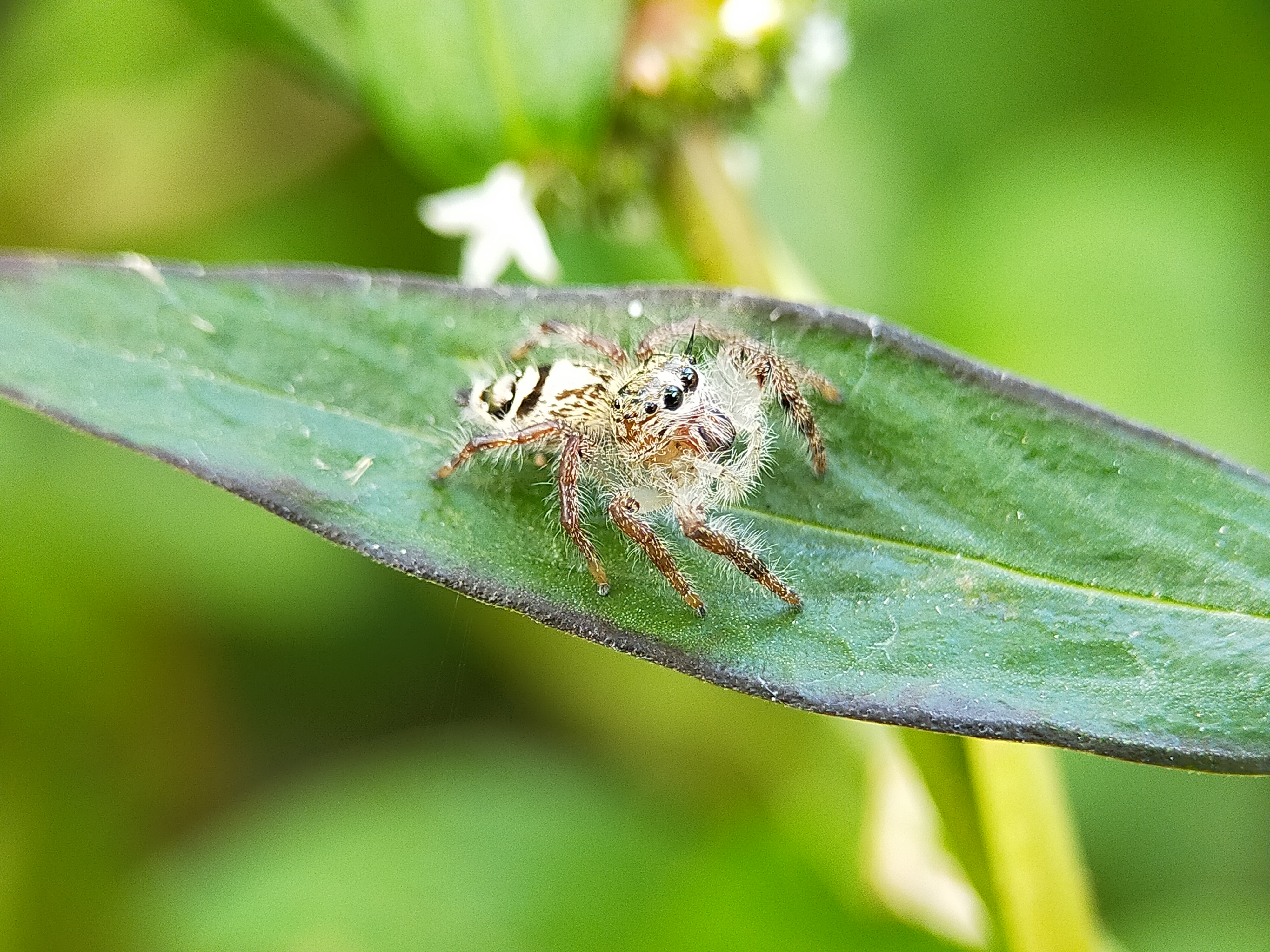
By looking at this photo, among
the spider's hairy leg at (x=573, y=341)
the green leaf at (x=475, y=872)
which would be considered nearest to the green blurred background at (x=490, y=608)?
the green leaf at (x=475, y=872)

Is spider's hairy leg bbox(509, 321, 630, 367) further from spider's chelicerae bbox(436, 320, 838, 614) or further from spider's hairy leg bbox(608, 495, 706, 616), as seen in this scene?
spider's hairy leg bbox(608, 495, 706, 616)

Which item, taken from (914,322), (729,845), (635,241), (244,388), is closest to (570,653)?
(729,845)

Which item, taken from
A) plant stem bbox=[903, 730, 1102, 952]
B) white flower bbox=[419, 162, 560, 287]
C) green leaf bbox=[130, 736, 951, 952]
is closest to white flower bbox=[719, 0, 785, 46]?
white flower bbox=[419, 162, 560, 287]

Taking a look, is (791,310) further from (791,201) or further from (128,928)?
(128,928)

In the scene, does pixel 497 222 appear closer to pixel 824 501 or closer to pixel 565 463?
pixel 565 463

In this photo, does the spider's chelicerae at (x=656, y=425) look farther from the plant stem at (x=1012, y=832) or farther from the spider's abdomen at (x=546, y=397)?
the plant stem at (x=1012, y=832)

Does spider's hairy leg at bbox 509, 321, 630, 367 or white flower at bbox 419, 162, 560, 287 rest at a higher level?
white flower at bbox 419, 162, 560, 287
